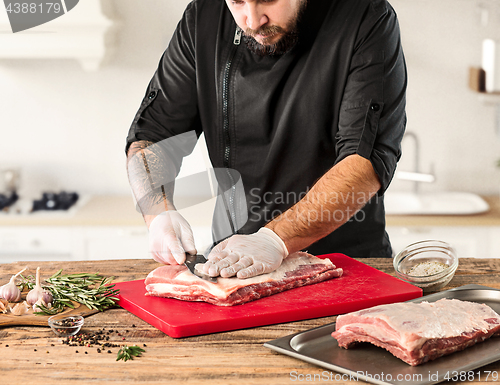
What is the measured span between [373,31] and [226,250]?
3.30ft

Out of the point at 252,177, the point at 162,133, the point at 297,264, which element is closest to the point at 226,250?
the point at 297,264

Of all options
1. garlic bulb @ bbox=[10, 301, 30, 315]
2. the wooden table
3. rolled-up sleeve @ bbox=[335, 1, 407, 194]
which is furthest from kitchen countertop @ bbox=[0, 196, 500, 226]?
the wooden table

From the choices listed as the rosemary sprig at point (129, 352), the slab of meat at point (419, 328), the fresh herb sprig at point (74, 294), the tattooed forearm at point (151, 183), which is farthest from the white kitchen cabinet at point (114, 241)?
the slab of meat at point (419, 328)

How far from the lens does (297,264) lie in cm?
177

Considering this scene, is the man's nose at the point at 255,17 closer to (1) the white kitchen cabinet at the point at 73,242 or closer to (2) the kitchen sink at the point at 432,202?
(1) the white kitchen cabinet at the point at 73,242

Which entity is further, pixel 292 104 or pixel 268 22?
pixel 292 104

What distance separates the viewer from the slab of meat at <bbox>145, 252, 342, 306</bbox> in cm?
156

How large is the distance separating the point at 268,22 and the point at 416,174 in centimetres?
274

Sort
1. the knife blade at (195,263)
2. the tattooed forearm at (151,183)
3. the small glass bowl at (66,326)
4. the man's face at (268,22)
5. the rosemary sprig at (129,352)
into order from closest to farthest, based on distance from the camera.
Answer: the rosemary sprig at (129,352) < the small glass bowl at (66,326) < the knife blade at (195,263) < the man's face at (268,22) < the tattooed forearm at (151,183)

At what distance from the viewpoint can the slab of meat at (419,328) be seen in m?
1.17

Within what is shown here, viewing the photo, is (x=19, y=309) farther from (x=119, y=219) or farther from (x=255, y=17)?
(x=119, y=219)

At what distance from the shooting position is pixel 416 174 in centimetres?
432

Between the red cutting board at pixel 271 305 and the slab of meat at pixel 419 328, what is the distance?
22cm

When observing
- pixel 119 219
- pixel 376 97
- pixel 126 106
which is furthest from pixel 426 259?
pixel 126 106
